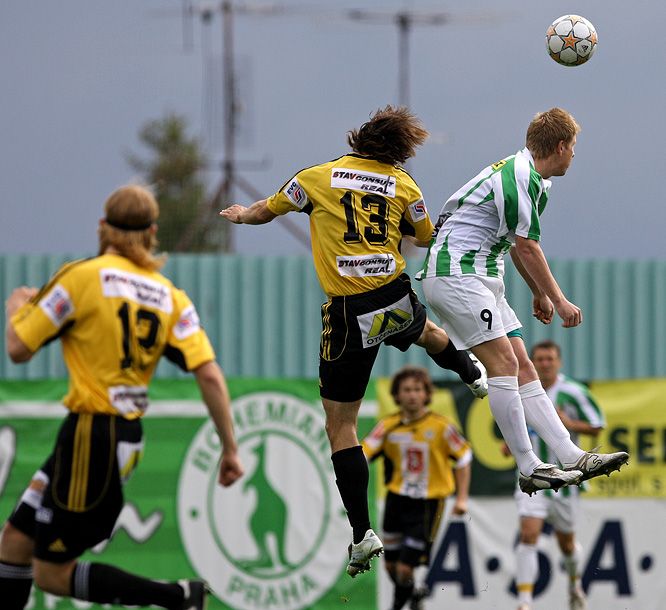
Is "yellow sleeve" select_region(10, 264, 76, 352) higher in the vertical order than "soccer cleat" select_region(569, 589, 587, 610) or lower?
→ higher

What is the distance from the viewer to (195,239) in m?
17.8

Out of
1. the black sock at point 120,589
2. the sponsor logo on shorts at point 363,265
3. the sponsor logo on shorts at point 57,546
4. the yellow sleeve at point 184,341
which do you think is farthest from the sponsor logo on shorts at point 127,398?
the sponsor logo on shorts at point 363,265

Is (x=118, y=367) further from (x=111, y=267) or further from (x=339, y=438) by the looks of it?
(x=339, y=438)

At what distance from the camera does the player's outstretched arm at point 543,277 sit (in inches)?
272

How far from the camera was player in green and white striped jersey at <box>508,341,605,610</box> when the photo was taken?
37.4ft

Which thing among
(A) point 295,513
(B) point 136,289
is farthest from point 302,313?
(B) point 136,289

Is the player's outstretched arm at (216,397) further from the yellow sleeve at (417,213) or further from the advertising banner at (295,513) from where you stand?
the advertising banner at (295,513)

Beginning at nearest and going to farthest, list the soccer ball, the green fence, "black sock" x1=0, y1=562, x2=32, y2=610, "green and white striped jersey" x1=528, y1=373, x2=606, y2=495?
"black sock" x1=0, y1=562, x2=32, y2=610 → the soccer ball → "green and white striped jersey" x1=528, y1=373, x2=606, y2=495 → the green fence

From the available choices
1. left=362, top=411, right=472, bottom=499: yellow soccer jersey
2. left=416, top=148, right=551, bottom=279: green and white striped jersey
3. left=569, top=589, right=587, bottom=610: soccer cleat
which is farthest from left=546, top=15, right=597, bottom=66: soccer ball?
left=569, top=589, right=587, bottom=610: soccer cleat

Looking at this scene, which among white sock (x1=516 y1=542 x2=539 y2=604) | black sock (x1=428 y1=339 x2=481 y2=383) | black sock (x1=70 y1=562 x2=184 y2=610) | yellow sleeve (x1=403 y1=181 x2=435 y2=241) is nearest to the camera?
black sock (x1=70 y1=562 x2=184 y2=610)

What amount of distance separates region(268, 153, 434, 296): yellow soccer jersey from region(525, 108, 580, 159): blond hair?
70 centimetres

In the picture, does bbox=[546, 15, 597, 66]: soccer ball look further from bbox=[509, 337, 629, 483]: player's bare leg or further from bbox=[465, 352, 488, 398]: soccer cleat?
bbox=[465, 352, 488, 398]: soccer cleat

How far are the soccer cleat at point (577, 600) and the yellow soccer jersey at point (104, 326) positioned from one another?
6.35m

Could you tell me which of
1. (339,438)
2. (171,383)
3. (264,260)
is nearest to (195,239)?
(264,260)
